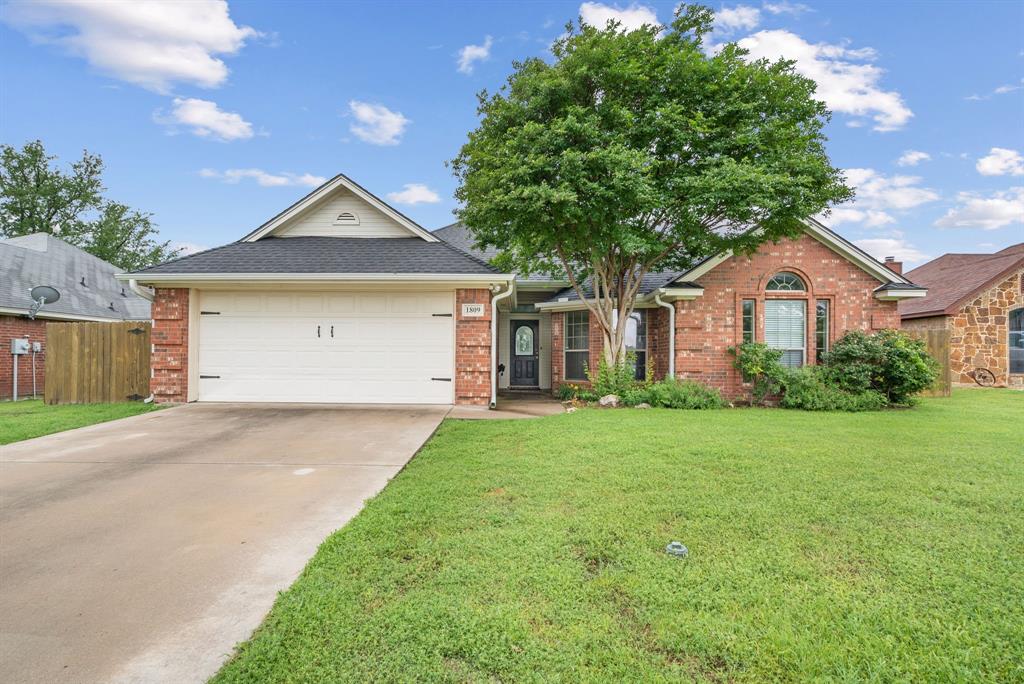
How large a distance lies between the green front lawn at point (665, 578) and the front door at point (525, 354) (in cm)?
872

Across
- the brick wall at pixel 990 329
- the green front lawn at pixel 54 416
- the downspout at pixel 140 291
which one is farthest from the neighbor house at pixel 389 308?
the brick wall at pixel 990 329

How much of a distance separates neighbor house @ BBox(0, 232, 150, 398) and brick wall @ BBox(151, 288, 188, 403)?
7.15m

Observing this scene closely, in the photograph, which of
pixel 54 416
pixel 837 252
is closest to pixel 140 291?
pixel 54 416

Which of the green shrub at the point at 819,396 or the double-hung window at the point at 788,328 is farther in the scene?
the double-hung window at the point at 788,328

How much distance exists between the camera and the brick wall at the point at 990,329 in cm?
1524

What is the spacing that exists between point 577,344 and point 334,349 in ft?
19.3

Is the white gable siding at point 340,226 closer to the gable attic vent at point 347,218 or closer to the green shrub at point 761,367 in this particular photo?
the gable attic vent at point 347,218

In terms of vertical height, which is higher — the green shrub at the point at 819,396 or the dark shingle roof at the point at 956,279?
the dark shingle roof at the point at 956,279

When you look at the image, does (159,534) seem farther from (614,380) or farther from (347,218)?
(347,218)

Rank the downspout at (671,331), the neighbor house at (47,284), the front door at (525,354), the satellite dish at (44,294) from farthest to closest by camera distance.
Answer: the front door at (525,354)
the neighbor house at (47,284)
the satellite dish at (44,294)
the downspout at (671,331)

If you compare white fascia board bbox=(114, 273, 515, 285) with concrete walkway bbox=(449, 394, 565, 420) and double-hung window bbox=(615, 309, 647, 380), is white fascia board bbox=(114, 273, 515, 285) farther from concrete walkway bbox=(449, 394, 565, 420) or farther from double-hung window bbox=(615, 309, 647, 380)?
double-hung window bbox=(615, 309, 647, 380)

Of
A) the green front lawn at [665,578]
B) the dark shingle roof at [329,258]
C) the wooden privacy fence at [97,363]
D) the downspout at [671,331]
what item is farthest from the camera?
the downspout at [671,331]

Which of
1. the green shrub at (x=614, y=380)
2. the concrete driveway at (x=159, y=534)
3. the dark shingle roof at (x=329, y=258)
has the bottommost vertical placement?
the concrete driveway at (x=159, y=534)

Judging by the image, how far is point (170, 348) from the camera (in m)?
9.44
